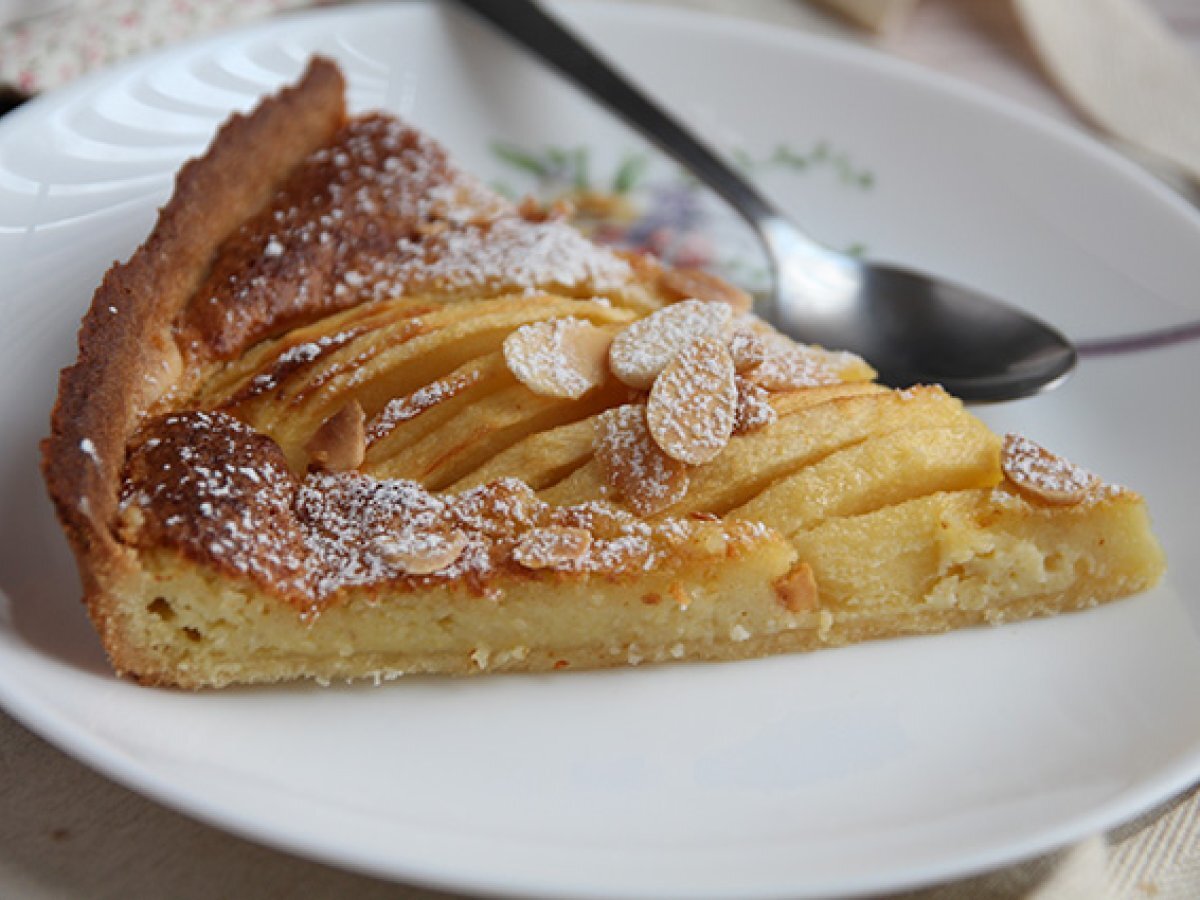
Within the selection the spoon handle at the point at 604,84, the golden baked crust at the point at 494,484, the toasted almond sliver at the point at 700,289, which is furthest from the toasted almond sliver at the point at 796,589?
the spoon handle at the point at 604,84

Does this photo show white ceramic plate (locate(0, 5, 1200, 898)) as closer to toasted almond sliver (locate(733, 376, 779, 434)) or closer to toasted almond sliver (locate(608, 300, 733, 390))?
toasted almond sliver (locate(733, 376, 779, 434))

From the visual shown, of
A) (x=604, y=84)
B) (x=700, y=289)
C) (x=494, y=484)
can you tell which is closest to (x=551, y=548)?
(x=494, y=484)

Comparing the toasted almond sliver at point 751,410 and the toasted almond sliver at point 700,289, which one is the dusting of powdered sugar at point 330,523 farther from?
→ the toasted almond sliver at point 700,289

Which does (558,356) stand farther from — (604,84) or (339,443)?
(604,84)

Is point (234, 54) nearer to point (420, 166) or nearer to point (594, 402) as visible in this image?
point (420, 166)

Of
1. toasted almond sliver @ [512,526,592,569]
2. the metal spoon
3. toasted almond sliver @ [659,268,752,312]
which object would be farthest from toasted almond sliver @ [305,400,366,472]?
the metal spoon
